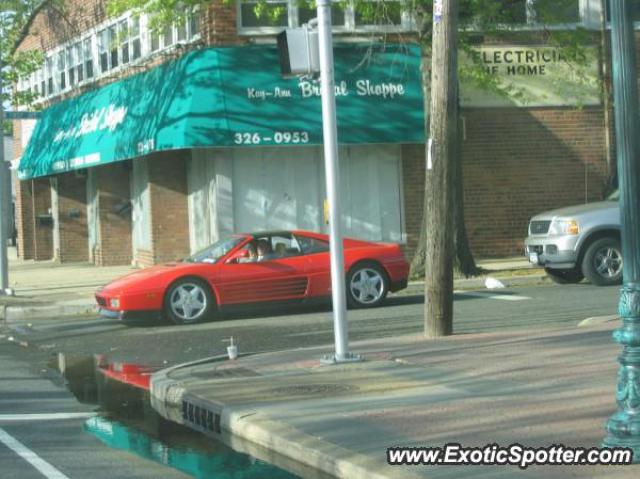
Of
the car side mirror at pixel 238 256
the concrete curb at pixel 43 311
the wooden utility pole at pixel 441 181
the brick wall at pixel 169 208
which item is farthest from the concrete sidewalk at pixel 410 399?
the brick wall at pixel 169 208

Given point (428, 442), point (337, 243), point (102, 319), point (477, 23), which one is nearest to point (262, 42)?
point (477, 23)

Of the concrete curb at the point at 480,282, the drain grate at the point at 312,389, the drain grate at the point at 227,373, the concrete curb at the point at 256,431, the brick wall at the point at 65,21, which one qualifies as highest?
the brick wall at the point at 65,21

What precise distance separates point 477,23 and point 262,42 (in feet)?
14.5

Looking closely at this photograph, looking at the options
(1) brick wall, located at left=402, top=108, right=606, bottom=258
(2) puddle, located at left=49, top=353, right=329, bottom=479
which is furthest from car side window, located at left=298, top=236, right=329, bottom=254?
(1) brick wall, located at left=402, top=108, right=606, bottom=258

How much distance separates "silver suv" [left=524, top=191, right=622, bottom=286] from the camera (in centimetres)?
1836

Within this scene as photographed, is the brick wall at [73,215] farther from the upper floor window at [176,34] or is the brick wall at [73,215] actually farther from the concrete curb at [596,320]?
the concrete curb at [596,320]

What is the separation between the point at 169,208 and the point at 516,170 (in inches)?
301

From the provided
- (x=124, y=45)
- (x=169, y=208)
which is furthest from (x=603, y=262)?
(x=124, y=45)

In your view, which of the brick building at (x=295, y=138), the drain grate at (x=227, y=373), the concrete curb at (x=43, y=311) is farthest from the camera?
the brick building at (x=295, y=138)

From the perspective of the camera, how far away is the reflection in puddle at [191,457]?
25.0ft

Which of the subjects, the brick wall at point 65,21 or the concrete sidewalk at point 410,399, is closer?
the concrete sidewalk at point 410,399

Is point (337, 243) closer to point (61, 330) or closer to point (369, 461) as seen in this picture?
point (369, 461)

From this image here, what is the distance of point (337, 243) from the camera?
11.2m

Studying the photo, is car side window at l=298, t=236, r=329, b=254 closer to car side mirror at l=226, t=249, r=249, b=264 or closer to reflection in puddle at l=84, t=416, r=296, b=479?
car side mirror at l=226, t=249, r=249, b=264
